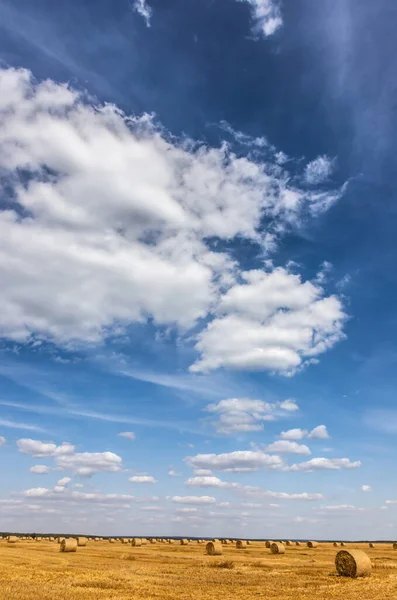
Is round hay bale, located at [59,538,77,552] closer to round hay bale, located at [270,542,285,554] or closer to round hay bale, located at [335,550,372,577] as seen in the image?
round hay bale, located at [270,542,285,554]

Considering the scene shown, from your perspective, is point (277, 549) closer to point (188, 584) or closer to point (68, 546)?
point (68, 546)

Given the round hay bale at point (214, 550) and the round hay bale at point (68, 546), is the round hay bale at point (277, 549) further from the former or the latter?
the round hay bale at point (68, 546)

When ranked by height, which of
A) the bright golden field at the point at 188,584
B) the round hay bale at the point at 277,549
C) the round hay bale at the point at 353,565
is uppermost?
the round hay bale at the point at 277,549

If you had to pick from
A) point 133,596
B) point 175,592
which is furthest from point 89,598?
point 175,592

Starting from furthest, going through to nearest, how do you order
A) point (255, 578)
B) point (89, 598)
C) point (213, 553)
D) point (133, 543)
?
point (133, 543) → point (213, 553) → point (255, 578) → point (89, 598)

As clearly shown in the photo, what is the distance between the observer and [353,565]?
29.5 meters

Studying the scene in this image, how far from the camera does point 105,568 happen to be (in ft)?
107

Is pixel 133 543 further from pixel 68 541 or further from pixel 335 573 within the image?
pixel 335 573

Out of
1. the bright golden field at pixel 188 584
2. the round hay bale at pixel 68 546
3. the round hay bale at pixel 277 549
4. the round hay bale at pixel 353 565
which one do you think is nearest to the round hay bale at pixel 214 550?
the round hay bale at pixel 277 549

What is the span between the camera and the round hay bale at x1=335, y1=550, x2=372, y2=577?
2947 cm

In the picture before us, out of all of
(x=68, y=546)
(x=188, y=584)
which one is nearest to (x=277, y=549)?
(x=68, y=546)

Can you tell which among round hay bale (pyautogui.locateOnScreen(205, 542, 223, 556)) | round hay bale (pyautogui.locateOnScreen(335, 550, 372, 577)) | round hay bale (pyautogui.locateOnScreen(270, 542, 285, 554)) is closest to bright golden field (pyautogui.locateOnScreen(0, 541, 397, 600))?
round hay bale (pyautogui.locateOnScreen(335, 550, 372, 577))

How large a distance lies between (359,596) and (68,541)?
42.3 meters

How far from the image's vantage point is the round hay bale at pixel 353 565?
29469 mm
